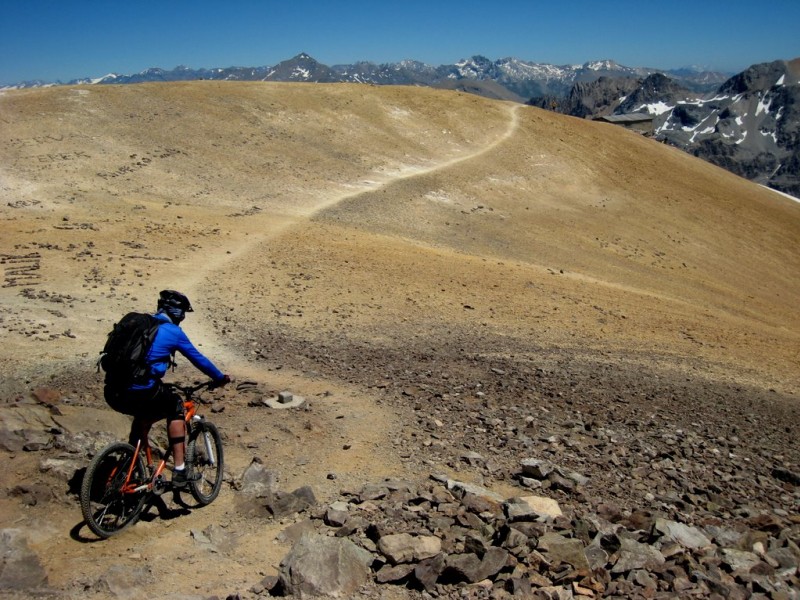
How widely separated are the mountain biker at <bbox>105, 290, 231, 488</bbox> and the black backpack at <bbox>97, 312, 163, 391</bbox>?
8cm

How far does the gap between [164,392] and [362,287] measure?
13.4 meters

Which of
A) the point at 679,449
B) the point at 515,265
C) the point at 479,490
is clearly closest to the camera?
the point at 479,490

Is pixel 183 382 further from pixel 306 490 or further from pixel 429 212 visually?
pixel 429 212

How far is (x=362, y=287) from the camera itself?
20250mm

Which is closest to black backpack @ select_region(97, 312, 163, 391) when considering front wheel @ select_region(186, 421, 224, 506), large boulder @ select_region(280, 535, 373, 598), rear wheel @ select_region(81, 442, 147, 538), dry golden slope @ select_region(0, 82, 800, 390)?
rear wheel @ select_region(81, 442, 147, 538)

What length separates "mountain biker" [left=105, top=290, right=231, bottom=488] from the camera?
6.77 metres

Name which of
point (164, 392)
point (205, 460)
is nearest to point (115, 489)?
point (164, 392)

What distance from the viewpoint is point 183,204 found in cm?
2864

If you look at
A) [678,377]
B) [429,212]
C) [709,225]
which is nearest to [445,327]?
[678,377]

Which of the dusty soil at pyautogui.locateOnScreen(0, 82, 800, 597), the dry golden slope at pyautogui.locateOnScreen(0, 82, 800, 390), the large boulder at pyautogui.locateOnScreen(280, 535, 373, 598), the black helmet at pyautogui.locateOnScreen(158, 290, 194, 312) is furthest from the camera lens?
the dry golden slope at pyautogui.locateOnScreen(0, 82, 800, 390)

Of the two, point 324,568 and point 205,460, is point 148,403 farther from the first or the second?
point 324,568

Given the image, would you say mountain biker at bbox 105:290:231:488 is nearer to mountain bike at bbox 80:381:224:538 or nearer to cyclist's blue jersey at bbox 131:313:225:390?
cyclist's blue jersey at bbox 131:313:225:390

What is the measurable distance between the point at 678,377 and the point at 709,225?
28.3 metres

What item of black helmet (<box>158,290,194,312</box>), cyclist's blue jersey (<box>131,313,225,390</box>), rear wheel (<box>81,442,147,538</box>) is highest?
black helmet (<box>158,290,194,312</box>)
